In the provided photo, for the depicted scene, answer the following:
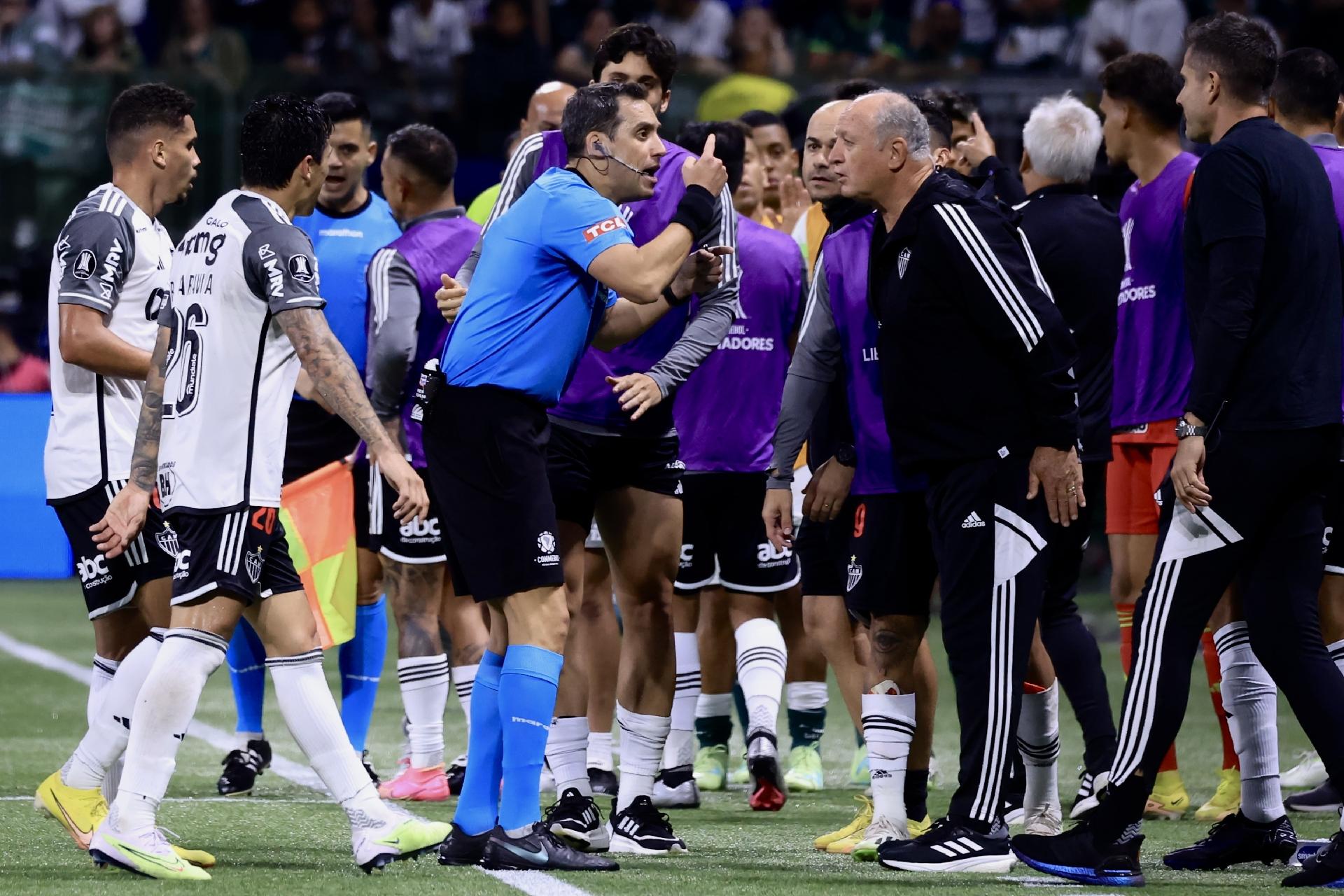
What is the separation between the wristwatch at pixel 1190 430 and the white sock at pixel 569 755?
202 cm

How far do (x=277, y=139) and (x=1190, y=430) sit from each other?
105 inches

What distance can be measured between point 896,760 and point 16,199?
12.1 metres

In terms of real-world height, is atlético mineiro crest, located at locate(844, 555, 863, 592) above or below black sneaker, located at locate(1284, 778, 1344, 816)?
above

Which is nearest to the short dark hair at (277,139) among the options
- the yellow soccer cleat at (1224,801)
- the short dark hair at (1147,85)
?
the short dark hair at (1147,85)

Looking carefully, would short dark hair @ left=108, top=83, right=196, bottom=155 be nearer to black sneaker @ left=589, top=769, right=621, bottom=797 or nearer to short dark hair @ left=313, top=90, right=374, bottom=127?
short dark hair @ left=313, top=90, right=374, bottom=127

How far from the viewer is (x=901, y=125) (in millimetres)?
5285

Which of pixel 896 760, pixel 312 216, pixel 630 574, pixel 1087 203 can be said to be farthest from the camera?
pixel 312 216

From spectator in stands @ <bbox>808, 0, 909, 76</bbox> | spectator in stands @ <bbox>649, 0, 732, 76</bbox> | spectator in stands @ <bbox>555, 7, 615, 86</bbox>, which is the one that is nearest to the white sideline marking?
spectator in stands @ <bbox>555, 7, 615, 86</bbox>

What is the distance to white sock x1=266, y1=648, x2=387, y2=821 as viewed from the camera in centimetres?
505

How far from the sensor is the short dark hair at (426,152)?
7.58 meters

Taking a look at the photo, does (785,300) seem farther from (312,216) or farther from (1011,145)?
(1011,145)

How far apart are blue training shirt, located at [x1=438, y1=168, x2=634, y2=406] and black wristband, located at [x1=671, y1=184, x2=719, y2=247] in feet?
0.59

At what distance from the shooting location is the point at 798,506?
8.09 meters

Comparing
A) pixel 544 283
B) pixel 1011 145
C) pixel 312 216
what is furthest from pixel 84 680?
pixel 1011 145
